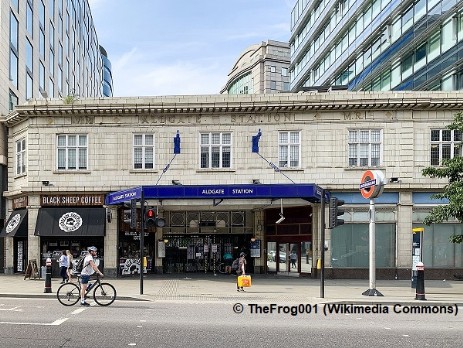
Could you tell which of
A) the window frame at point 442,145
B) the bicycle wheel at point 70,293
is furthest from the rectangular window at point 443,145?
the bicycle wheel at point 70,293

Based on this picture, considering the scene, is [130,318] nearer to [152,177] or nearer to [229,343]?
[229,343]

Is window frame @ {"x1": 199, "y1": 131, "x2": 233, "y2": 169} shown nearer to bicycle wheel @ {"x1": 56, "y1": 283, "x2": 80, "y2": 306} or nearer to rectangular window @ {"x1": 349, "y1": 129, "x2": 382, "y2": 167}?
rectangular window @ {"x1": 349, "y1": 129, "x2": 382, "y2": 167}

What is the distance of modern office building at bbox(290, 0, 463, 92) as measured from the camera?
114 ft

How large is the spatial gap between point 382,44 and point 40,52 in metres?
28.1

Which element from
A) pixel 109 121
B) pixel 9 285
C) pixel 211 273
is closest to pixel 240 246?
pixel 211 273

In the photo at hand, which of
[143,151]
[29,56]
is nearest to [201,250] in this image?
[143,151]

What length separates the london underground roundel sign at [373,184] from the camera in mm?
18141

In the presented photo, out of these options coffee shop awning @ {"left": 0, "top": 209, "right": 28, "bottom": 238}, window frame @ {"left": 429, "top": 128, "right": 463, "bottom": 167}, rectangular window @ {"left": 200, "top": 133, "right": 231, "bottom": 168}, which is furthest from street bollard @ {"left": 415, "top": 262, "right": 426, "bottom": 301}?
coffee shop awning @ {"left": 0, "top": 209, "right": 28, "bottom": 238}

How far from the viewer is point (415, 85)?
38.6 metres

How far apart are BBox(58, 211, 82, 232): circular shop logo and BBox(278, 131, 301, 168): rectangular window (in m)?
9.73

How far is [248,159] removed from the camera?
25.1 metres

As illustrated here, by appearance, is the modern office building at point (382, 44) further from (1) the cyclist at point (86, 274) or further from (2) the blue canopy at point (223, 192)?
(1) the cyclist at point (86, 274)

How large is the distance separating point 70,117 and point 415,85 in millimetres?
24958

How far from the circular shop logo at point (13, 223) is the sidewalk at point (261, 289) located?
2.22 metres
